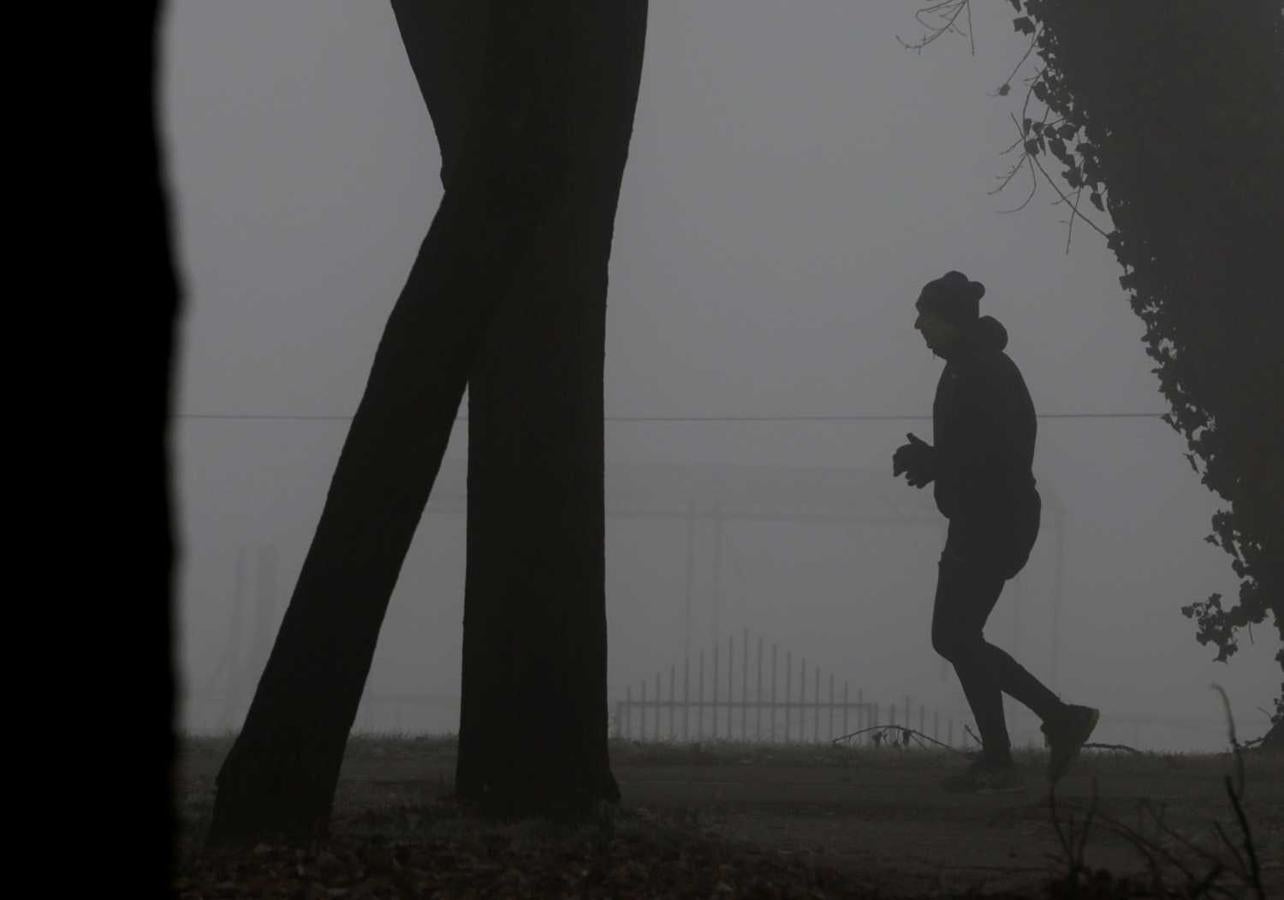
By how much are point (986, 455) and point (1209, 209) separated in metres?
3.30

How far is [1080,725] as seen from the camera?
7355 mm

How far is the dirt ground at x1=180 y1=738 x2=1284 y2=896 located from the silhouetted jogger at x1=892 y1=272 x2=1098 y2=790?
412 mm

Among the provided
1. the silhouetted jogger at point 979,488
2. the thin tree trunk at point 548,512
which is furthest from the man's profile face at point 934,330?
the thin tree trunk at point 548,512

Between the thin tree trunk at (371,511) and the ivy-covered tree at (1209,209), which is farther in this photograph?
the ivy-covered tree at (1209,209)

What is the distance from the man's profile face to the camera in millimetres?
7812

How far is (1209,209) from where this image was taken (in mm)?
10242

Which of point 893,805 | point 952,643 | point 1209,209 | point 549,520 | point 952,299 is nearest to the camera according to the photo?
point 549,520

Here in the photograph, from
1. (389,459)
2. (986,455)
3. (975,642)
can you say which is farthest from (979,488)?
(389,459)

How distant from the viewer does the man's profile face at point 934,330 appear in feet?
25.6

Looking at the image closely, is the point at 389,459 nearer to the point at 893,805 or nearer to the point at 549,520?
the point at 549,520

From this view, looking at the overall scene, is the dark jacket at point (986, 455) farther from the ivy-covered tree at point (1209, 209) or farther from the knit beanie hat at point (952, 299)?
the ivy-covered tree at point (1209, 209)

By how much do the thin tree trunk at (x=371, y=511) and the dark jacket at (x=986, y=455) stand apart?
316 cm

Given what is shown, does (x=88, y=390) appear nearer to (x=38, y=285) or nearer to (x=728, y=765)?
(x=38, y=285)

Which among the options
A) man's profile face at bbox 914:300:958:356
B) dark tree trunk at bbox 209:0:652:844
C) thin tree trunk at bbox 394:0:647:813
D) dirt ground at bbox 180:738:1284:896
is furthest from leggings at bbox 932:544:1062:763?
dark tree trunk at bbox 209:0:652:844
